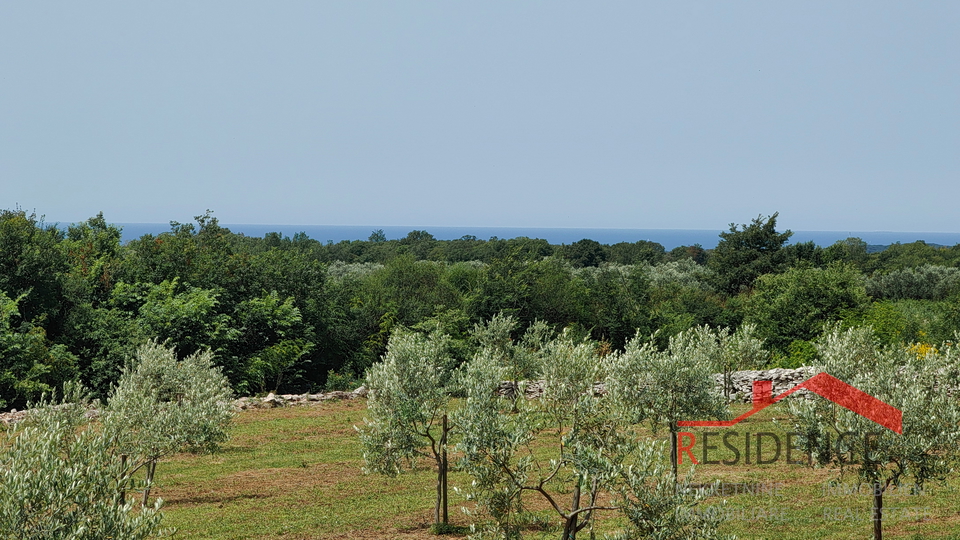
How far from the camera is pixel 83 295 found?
5144 centimetres

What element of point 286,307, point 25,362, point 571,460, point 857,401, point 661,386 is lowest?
point 25,362

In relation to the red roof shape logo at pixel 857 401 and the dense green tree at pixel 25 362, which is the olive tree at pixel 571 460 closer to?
the red roof shape logo at pixel 857 401

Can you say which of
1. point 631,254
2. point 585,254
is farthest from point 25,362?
point 631,254

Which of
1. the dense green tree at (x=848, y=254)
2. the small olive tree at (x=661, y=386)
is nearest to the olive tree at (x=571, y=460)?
the small olive tree at (x=661, y=386)

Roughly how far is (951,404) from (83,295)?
5265 centimetres

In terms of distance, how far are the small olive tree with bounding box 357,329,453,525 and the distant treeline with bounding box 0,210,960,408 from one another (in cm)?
1852

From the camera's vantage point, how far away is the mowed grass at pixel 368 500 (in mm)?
20328

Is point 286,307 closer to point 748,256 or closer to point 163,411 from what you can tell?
point 163,411

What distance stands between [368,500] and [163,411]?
752 cm

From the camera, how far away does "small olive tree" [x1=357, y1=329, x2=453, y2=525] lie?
19.7 m

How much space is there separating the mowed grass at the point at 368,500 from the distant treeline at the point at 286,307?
815cm

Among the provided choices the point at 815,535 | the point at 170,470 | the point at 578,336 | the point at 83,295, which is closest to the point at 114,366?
the point at 83,295

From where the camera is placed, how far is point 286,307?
53.4m

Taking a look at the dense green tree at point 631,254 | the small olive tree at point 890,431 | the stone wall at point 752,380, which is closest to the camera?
the small olive tree at point 890,431
